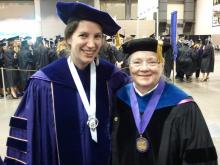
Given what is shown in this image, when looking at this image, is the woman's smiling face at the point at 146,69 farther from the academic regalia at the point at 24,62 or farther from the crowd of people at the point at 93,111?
the academic regalia at the point at 24,62

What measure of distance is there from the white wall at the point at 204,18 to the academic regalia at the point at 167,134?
2097 centimetres

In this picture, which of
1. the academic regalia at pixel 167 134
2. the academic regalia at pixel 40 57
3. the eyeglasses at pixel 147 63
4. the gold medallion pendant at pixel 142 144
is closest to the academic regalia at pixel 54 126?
the academic regalia at pixel 167 134

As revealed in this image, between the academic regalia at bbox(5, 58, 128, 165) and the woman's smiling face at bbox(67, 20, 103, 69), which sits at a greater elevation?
the woman's smiling face at bbox(67, 20, 103, 69)

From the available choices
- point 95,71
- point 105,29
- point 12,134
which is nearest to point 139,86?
point 95,71

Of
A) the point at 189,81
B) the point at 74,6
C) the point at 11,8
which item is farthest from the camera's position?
the point at 11,8

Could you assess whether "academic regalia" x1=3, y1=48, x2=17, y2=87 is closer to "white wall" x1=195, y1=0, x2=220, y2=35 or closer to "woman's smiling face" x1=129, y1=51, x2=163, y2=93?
"woman's smiling face" x1=129, y1=51, x2=163, y2=93

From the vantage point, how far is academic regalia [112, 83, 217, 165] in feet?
6.00

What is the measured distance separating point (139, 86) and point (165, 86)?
160mm

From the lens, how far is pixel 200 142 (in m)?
1.82

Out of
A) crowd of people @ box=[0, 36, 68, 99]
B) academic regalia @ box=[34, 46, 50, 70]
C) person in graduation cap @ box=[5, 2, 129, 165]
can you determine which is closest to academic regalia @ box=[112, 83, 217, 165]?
person in graduation cap @ box=[5, 2, 129, 165]

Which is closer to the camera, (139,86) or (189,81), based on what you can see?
(139,86)

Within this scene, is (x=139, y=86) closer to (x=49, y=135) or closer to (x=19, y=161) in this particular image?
(x=49, y=135)

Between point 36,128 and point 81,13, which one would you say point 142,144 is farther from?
point 81,13

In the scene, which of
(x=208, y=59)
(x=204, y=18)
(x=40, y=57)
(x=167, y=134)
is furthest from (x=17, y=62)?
(x=204, y=18)
